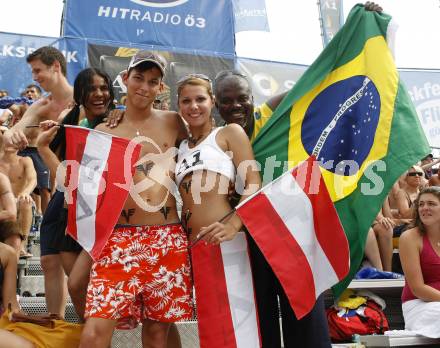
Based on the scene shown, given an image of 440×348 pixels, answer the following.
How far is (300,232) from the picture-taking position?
3.28 metres

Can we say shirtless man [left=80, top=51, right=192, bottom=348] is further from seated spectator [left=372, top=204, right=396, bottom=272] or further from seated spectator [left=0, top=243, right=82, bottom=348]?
seated spectator [left=372, top=204, right=396, bottom=272]

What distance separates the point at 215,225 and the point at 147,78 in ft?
3.16

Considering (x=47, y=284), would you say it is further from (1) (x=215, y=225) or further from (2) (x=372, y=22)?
(2) (x=372, y=22)

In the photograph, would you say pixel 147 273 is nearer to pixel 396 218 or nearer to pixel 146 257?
pixel 146 257

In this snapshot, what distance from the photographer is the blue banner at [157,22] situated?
11.8 meters

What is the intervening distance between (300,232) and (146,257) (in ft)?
2.77

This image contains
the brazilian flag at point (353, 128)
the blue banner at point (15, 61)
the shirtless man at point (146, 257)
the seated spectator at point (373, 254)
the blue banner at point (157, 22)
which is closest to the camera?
the shirtless man at point (146, 257)

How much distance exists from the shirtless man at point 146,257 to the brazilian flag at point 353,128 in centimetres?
67

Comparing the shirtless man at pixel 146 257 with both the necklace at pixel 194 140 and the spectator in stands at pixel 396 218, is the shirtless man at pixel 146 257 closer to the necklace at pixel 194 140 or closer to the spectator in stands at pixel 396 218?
the necklace at pixel 194 140

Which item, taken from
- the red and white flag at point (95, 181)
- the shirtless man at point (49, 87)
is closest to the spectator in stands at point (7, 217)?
the shirtless man at point (49, 87)

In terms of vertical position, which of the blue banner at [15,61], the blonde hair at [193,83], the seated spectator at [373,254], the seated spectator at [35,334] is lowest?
the seated spectator at [35,334]

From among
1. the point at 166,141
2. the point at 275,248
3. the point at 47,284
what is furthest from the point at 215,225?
the point at 47,284

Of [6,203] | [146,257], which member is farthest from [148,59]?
[6,203]

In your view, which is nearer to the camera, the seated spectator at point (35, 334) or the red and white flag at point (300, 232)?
the red and white flag at point (300, 232)
